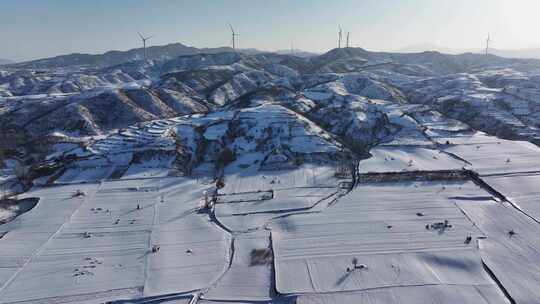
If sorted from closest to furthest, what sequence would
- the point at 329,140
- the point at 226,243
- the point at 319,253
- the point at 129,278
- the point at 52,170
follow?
the point at 129,278 → the point at 319,253 → the point at 226,243 → the point at 52,170 → the point at 329,140

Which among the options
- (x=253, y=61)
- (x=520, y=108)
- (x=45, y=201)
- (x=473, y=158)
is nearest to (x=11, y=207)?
(x=45, y=201)

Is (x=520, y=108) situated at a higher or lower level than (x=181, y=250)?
higher

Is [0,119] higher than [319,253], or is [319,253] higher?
[0,119]

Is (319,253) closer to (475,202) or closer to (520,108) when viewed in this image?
(475,202)

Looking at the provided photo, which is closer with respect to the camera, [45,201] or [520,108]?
[45,201]

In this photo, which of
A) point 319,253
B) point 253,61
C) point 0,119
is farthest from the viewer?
point 253,61

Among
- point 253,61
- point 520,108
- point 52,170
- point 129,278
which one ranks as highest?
point 253,61

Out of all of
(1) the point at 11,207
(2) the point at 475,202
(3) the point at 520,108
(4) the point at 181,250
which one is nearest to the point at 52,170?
(1) the point at 11,207

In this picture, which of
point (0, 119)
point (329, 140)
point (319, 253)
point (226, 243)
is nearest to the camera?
point (319, 253)

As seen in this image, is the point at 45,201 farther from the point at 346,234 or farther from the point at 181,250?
the point at 346,234
